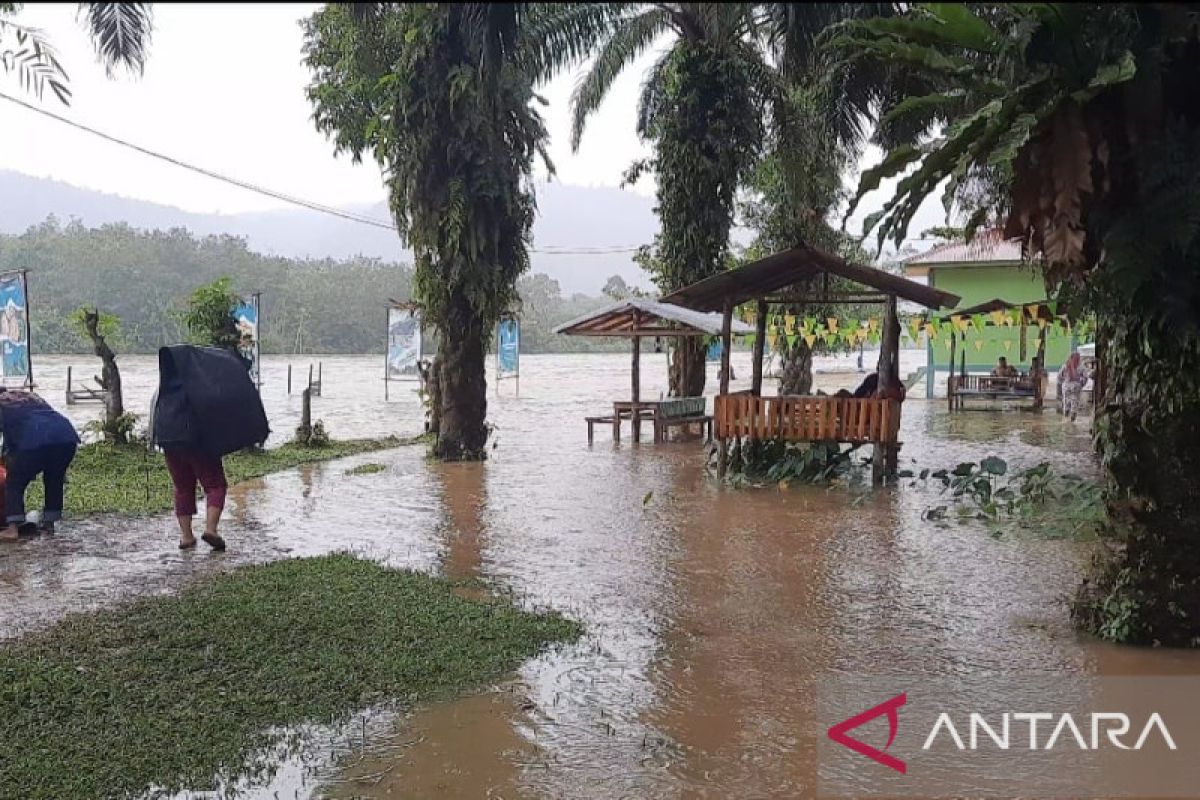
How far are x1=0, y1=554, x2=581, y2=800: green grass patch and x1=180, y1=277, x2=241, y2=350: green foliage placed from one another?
8309 mm

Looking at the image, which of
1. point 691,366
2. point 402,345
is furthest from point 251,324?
point 402,345

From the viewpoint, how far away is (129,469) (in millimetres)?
12625

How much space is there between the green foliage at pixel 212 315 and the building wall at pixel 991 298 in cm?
1829

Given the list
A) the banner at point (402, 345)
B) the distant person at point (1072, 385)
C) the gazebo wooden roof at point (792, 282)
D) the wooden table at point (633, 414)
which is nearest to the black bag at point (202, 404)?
the gazebo wooden roof at point (792, 282)

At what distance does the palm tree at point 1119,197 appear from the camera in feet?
15.5

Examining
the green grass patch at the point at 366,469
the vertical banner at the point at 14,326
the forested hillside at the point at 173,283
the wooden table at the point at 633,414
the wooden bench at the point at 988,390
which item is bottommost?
the green grass patch at the point at 366,469

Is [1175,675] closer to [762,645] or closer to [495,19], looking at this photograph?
[762,645]

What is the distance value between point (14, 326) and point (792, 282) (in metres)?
10.2

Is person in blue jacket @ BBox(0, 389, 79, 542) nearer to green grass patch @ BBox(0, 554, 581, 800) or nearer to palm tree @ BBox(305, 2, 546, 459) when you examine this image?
green grass patch @ BBox(0, 554, 581, 800)

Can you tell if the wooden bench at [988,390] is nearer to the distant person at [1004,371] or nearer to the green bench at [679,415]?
the distant person at [1004,371]

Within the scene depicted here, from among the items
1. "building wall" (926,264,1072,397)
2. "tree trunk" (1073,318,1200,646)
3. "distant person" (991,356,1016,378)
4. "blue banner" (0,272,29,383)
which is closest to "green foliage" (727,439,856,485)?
"tree trunk" (1073,318,1200,646)

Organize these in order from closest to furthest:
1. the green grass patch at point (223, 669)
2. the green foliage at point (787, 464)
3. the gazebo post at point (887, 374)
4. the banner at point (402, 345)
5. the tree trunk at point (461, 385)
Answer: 1. the green grass patch at point (223, 669)
2. the gazebo post at point (887, 374)
3. the green foliage at point (787, 464)
4. the tree trunk at point (461, 385)
5. the banner at point (402, 345)

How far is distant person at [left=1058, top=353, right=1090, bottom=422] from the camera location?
A: 2130 cm

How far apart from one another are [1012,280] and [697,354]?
41.4 feet
